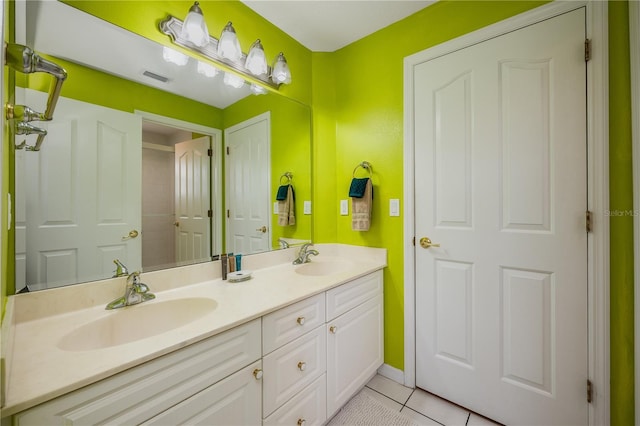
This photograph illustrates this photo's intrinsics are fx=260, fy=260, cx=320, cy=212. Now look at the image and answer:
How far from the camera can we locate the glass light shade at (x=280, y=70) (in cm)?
168

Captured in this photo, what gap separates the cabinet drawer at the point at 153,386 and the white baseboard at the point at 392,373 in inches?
48.2

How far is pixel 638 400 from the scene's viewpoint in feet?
3.56

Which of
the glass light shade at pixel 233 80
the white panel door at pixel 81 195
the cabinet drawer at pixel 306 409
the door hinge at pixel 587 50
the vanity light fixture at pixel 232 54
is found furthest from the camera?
the glass light shade at pixel 233 80

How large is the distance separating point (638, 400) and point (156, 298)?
2081mm

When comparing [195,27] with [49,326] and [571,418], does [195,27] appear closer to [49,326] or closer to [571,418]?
[49,326]

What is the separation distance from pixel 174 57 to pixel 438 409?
242 cm

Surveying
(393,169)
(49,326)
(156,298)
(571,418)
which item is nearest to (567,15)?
(393,169)

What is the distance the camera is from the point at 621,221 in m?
1.14

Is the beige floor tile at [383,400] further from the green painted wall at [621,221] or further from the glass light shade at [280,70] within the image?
the glass light shade at [280,70]

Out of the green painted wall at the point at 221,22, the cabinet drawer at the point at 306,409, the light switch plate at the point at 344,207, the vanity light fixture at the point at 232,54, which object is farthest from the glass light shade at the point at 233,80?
the cabinet drawer at the point at 306,409

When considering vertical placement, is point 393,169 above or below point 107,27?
below

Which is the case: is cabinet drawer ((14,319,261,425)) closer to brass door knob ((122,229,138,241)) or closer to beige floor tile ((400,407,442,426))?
brass door knob ((122,229,138,241))

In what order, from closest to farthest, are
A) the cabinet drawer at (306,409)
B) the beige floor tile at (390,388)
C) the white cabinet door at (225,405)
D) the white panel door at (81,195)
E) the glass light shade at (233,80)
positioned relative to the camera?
the white cabinet door at (225,405) < the white panel door at (81,195) < the cabinet drawer at (306,409) < the glass light shade at (233,80) < the beige floor tile at (390,388)

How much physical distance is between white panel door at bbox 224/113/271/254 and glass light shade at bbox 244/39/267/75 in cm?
28
